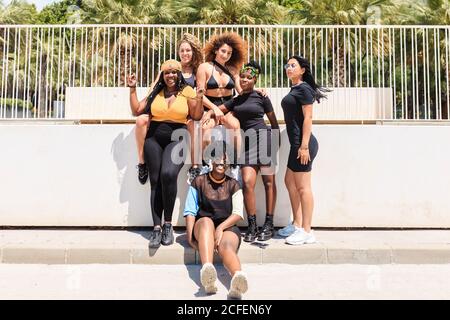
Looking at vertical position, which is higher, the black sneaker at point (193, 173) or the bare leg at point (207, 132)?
the bare leg at point (207, 132)

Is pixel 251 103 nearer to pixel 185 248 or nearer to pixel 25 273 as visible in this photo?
pixel 185 248

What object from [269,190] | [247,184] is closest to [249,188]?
[247,184]

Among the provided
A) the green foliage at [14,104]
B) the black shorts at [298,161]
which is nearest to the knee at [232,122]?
the black shorts at [298,161]

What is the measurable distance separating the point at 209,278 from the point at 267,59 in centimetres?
385

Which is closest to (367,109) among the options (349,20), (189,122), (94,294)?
(189,122)

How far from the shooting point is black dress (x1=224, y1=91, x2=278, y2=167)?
4.53m

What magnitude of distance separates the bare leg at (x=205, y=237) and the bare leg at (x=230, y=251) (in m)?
0.11

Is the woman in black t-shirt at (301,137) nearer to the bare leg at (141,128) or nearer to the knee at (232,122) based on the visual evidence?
the knee at (232,122)

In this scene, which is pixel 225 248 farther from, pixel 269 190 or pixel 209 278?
pixel 269 190

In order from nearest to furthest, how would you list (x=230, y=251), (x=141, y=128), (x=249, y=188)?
1. (x=230, y=251)
2. (x=249, y=188)
3. (x=141, y=128)

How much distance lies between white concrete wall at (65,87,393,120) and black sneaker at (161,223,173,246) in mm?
2224

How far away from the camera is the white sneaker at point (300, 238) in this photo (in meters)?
4.43

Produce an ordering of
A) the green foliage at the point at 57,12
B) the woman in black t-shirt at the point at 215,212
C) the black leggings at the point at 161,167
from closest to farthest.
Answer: the woman in black t-shirt at the point at 215,212
the black leggings at the point at 161,167
the green foliage at the point at 57,12

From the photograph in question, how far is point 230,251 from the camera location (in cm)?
353
